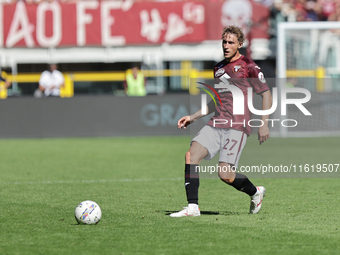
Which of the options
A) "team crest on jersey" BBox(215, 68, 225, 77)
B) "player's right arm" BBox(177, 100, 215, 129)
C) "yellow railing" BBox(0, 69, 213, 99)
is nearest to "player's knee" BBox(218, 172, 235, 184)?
"player's right arm" BBox(177, 100, 215, 129)

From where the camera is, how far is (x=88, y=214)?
562cm

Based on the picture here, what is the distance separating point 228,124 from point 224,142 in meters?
0.18

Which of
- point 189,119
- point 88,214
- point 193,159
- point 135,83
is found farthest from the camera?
point 135,83

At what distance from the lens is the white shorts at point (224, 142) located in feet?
19.4

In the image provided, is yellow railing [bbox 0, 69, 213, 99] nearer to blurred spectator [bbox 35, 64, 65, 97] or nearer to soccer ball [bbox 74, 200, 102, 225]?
blurred spectator [bbox 35, 64, 65, 97]

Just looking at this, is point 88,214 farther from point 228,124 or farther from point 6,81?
point 6,81

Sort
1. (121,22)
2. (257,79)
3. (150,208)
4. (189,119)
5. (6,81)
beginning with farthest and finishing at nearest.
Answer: (121,22) → (6,81) → (150,208) → (189,119) → (257,79)

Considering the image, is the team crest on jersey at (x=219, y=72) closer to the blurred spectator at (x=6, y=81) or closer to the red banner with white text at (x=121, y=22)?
the blurred spectator at (x=6, y=81)

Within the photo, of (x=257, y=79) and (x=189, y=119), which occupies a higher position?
(x=257, y=79)

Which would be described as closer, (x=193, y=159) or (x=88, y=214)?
(x=88, y=214)

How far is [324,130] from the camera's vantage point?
16.2m

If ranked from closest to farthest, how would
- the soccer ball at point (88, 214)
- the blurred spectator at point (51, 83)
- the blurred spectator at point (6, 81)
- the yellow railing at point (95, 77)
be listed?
the soccer ball at point (88, 214)
the blurred spectator at point (51, 83)
the blurred spectator at point (6, 81)
the yellow railing at point (95, 77)

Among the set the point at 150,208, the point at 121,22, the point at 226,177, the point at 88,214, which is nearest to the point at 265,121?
the point at 226,177

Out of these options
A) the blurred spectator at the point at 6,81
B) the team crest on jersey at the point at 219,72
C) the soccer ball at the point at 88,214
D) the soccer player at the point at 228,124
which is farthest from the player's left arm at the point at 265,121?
the blurred spectator at the point at 6,81
